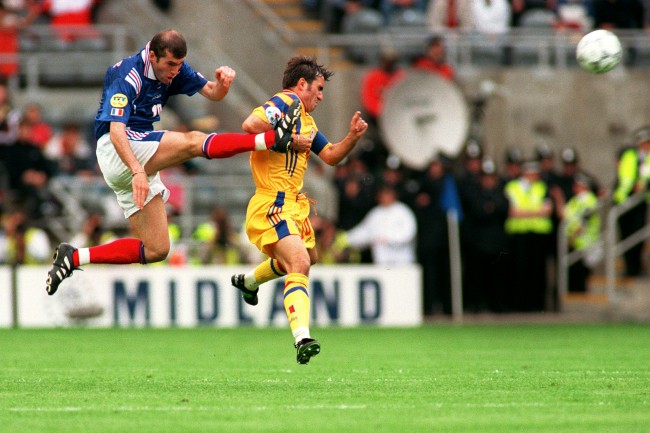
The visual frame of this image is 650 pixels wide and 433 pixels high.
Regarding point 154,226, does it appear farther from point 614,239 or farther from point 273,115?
point 614,239

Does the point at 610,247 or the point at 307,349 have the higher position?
the point at 610,247

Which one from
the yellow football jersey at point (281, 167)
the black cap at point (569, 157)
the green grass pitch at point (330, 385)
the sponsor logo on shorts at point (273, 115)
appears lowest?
the green grass pitch at point (330, 385)

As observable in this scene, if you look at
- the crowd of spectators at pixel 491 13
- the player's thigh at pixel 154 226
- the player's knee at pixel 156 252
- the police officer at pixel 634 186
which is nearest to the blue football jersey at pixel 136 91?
the player's thigh at pixel 154 226

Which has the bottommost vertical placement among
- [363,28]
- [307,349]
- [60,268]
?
[307,349]

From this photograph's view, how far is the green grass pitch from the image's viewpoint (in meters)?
7.23

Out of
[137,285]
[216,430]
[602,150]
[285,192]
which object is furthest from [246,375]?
[602,150]

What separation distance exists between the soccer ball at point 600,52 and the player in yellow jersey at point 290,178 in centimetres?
380

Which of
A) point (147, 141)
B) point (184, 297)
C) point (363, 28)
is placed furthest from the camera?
point (363, 28)

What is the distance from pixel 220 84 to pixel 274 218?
49.2 inches

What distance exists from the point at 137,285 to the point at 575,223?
682 cm

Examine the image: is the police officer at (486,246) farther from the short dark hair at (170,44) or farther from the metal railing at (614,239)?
the short dark hair at (170,44)

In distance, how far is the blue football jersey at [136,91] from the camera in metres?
10.1

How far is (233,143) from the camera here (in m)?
10.0

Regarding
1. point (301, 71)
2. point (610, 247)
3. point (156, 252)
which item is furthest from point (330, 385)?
point (610, 247)
